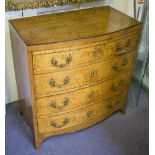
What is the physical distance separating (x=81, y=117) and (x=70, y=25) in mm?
643

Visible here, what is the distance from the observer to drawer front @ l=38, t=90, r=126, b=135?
1.63m

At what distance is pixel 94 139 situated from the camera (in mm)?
1822

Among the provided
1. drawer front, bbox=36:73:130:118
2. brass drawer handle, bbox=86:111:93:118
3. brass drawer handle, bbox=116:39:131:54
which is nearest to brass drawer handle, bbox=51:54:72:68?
drawer front, bbox=36:73:130:118

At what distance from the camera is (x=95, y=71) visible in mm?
1576

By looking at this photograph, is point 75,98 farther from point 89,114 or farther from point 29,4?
point 29,4

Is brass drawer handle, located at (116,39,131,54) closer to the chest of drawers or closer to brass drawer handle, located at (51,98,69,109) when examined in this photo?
the chest of drawers

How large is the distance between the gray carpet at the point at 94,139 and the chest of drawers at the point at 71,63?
0.10 meters

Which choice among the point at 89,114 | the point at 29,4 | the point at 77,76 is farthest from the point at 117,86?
the point at 29,4

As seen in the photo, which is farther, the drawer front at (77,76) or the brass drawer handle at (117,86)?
the brass drawer handle at (117,86)

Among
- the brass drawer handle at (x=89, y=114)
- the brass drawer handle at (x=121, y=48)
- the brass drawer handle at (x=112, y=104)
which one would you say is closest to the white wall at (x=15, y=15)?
the brass drawer handle at (x=121, y=48)

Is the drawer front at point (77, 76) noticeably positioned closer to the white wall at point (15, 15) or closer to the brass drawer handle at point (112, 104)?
the brass drawer handle at point (112, 104)

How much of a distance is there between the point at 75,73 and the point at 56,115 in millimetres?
325

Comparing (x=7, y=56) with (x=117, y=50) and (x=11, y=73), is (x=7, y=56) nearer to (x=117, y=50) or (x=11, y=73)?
(x=11, y=73)

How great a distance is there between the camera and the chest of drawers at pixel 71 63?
54.6 inches
